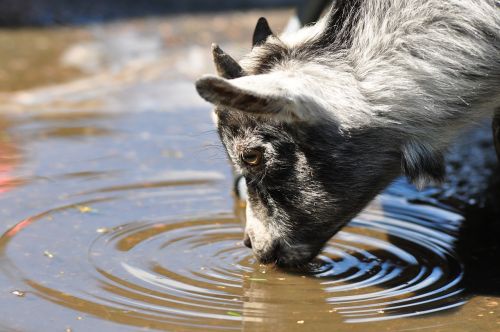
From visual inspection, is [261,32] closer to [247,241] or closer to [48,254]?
[247,241]

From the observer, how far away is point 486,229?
5965mm

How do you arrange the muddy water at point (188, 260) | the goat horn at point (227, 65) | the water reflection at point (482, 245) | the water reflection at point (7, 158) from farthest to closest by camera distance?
the water reflection at point (7, 158)
the water reflection at point (482, 245)
the goat horn at point (227, 65)
the muddy water at point (188, 260)

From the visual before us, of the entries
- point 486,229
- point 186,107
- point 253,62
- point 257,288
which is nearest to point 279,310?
point 257,288

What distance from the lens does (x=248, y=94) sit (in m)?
4.33

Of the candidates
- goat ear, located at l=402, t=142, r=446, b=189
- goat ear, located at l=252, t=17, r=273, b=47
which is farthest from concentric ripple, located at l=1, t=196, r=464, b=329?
goat ear, located at l=252, t=17, r=273, b=47

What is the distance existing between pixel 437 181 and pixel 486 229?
107 centimetres

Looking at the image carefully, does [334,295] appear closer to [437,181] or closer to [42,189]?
[437,181]

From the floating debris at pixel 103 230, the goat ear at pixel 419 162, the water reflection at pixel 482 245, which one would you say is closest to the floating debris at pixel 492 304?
the water reflection at pixel 482 245

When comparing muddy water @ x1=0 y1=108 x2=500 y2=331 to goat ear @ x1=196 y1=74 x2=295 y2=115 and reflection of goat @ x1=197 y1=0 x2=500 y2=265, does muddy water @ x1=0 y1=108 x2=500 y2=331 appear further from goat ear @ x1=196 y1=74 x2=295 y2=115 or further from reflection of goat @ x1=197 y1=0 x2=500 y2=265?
goat ear @ x1=196 y1=74 x2=295 y2=115

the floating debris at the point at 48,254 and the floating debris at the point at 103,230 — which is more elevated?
the floating debris at the point at 103,230

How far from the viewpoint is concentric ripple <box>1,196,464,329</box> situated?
4484 mm

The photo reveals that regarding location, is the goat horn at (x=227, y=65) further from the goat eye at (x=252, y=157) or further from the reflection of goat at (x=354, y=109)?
the goat eye at (x=252, y=157)

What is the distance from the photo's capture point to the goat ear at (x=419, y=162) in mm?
4895

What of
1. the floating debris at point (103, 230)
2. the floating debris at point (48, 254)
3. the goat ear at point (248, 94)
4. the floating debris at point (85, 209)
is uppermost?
the goat ear at point (248, 94)
